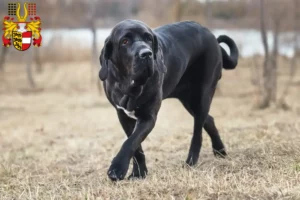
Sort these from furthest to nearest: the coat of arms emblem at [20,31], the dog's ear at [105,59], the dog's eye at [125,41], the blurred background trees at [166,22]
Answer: the blurred background trees at [166,22] < the coat of arms emblem at [20,31] < the dog's ear at [105,59] < the dog's eye at [125,41]

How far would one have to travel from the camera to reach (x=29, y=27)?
903 centimetres

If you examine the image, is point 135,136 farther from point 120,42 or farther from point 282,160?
point 282,160

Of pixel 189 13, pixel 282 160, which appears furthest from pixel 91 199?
pixel 189 13

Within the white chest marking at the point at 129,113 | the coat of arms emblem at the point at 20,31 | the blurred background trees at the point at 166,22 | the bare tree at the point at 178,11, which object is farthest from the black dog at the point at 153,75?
the bare tree at the point at 178,11

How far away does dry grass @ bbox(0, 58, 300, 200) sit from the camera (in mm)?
4016

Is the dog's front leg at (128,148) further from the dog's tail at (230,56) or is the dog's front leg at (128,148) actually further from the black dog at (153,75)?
the dog's tail at (230,56)

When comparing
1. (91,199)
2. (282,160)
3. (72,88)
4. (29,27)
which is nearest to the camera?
(91,199)

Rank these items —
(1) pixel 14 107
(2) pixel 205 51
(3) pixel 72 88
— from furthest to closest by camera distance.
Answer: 1. (3) pixel 72 88
2. (1) pixel 14 107
3. (2) pixel 205 51

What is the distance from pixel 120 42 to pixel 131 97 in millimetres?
490

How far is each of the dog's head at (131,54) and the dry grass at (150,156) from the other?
89 centimetres

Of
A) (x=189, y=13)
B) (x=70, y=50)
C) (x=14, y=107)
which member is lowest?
(x=70, y=50)

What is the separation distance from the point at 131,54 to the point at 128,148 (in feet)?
2.56

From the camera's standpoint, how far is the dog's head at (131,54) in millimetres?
4070

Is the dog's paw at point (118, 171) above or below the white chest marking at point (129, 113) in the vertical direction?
below
